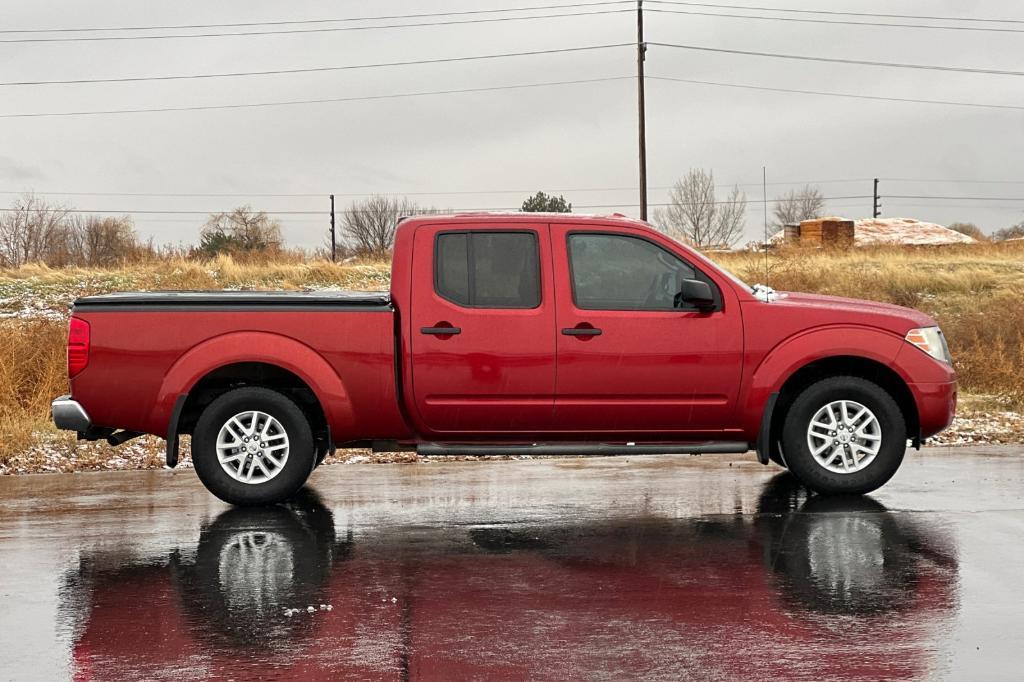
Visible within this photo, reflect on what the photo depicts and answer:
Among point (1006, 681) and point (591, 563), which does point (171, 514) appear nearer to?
point (591, 563)

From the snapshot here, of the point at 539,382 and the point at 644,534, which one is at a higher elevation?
the point at 539,382

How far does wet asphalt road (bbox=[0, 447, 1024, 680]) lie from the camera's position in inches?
218

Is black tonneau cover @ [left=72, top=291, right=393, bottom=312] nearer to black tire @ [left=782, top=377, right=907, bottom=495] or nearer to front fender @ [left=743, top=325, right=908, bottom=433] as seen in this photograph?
front fender @ [left=743, top=325, right=908, bottom=433]

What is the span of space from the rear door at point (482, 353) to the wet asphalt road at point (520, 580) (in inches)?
26.8

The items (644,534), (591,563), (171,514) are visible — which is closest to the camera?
(591,563)

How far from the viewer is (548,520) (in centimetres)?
890

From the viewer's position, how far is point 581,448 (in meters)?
9.48

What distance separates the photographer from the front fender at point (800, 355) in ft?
31.0

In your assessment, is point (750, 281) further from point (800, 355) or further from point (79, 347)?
point (79, 347)

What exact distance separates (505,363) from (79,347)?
119 inches

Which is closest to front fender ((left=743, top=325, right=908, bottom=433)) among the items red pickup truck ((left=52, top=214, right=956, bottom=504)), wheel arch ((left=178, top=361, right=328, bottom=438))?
→ red pickup truck ((left=52, top=214, right=956, bottom=504))

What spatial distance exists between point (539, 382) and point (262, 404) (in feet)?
6.51

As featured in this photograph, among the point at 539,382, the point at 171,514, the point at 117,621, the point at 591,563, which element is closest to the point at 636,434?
the point at 539,382

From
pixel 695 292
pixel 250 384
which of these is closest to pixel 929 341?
pixel 695 292
